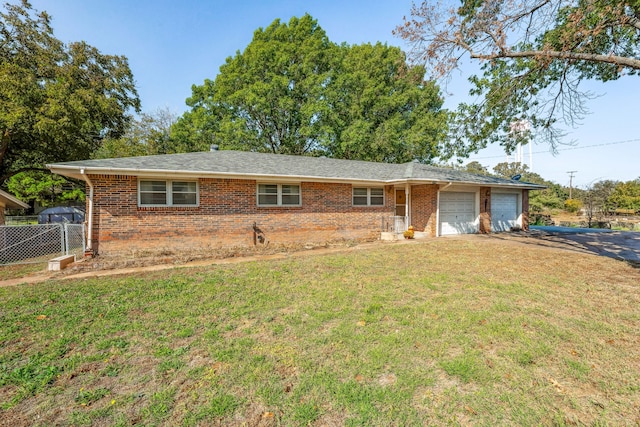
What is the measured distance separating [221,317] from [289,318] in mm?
1021

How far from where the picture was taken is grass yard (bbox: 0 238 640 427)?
7.64 ft

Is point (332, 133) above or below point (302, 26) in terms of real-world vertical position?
below

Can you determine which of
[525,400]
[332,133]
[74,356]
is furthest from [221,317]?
[332,133]

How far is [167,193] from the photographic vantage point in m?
9.56

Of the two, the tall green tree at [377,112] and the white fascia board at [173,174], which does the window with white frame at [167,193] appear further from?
the tall green tree at [377,112]

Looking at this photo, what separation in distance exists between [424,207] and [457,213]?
2093 mm

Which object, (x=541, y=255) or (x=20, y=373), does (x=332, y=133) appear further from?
(x=20, y=373)

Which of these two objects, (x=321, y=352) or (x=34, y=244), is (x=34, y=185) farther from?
(x=321, y=352)

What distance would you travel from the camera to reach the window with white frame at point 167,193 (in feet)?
30.5

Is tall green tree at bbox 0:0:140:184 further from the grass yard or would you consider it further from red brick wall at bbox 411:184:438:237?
red brick wall at bbox 411:184:438:237

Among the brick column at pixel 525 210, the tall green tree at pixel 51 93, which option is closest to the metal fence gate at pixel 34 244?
the tall green tree at pixel 51 93

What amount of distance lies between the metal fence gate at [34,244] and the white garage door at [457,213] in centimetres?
1456

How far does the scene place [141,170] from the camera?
8.66m

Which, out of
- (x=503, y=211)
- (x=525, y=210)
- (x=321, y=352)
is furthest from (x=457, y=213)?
(x=321, y=352)
